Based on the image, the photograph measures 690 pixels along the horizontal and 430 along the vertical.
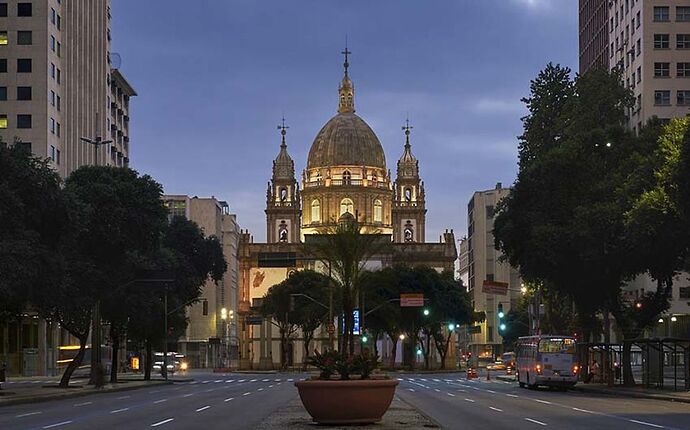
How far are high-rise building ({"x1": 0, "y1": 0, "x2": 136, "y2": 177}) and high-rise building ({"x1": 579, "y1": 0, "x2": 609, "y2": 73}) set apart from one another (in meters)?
50.5

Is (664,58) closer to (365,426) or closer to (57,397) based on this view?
(57,397)

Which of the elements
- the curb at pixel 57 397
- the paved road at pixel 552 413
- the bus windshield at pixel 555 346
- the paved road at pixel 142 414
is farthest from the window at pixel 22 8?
the paved road at pixel 552 413

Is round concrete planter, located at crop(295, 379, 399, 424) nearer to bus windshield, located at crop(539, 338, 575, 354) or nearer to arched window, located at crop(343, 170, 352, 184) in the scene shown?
bus windshield, located at crop(539, 338, 575, 354)

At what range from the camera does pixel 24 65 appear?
10056 cm

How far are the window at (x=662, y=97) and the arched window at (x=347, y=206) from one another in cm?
9343

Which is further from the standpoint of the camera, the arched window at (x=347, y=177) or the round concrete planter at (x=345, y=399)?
the arched window at (x=347, y=177)

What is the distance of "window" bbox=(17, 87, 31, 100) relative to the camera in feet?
330

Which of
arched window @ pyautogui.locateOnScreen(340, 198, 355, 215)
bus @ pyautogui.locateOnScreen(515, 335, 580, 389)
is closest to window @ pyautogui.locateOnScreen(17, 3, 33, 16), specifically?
bus @ pyautogui.locateOnScreen(515, 335, 580, 389)

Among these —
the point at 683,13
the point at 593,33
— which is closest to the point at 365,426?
the point at 683,13

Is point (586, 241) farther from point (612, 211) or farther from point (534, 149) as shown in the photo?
point (534, 149)

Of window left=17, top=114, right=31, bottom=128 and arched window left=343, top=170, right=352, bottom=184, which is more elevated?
arched window left=343, top=170, right=352, bottom=184

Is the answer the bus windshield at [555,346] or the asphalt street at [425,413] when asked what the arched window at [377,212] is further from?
the asphalt street at [425,413]

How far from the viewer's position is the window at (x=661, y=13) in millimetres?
106500

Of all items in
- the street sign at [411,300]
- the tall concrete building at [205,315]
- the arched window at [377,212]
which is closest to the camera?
the street sign at [411,300]
